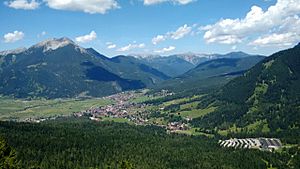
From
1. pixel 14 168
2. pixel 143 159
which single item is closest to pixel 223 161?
pixel 143 159

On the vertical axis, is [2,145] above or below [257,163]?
above

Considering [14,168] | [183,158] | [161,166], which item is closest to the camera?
[14,168]

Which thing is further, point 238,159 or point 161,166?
point 238,159

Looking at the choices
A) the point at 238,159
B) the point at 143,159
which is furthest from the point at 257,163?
the point at 143,159

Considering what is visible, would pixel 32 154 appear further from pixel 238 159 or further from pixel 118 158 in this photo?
pixel 238 159

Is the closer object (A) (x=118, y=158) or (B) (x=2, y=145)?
(B) (x=2, y=145)

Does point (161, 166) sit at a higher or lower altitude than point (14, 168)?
lower

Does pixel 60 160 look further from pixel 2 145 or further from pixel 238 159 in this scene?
pixel 2 145

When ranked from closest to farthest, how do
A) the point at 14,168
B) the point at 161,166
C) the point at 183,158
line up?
1. the point at 14,168
2. the point at 161,166
3. the point at 183,158

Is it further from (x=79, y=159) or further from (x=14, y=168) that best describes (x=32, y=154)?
(x=14, y=168)
